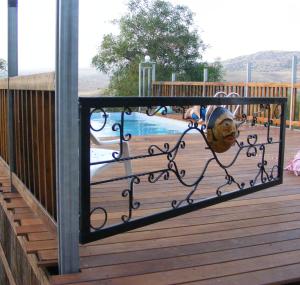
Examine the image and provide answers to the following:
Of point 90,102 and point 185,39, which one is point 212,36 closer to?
point 185,39

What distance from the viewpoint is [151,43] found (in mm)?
18625

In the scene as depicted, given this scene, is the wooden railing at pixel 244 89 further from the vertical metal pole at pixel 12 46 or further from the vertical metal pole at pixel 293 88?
the vertical metal pole at pixel 12 46

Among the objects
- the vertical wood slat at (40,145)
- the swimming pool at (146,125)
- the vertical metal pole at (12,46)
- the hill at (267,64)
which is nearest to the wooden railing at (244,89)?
the swimming pool at (146,125)

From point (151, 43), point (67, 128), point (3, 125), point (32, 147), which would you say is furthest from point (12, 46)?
point (151, 43)

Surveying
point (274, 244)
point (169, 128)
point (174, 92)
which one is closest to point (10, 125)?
point (274, 244)

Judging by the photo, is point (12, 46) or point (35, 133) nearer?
point (35, 133)

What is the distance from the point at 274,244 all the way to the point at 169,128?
822 cm

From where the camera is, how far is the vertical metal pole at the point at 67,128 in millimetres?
1938

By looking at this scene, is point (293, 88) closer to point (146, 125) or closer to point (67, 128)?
point (146, 125)

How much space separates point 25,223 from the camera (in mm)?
2773

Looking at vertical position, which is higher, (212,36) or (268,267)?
(212,36)

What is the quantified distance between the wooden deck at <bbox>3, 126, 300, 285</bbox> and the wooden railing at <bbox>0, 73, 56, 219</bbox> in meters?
0.20

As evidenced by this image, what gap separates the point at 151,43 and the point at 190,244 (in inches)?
654

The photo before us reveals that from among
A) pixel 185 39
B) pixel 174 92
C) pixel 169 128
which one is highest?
pixel 185 39
